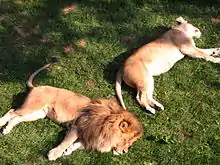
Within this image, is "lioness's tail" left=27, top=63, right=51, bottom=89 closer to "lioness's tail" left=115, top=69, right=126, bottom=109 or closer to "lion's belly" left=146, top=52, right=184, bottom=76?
"lioness's tail" left=115, top=69, right=126, bottom=109

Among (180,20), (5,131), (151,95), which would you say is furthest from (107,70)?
(5,131)

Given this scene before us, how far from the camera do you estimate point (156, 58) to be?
21.1 feet

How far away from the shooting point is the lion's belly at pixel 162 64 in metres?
6.36

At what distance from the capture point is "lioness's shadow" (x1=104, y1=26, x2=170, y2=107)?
6.38 metres

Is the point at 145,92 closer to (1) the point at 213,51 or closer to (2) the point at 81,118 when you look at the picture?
(2) the point at 81,118

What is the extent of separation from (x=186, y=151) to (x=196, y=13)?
108 inches

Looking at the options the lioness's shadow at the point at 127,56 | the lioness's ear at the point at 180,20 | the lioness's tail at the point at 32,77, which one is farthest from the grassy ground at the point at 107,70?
the lioness's ear at the point at 180,20

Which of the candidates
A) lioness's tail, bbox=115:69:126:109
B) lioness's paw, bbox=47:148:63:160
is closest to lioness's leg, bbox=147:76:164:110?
lioness's tail, bbox=115:69:126:109

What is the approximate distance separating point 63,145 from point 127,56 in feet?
6.14

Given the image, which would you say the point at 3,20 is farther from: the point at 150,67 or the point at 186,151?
the point at 186,151

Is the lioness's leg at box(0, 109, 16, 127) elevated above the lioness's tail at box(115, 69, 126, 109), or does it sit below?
below

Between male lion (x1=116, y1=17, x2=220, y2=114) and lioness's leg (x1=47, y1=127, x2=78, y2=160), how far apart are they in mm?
798

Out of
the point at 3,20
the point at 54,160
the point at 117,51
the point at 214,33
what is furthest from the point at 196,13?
the point at 54,160

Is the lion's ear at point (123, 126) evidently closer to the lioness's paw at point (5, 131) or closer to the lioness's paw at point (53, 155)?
the lioness's paw at point (53, 155)
